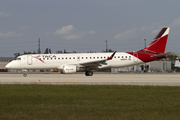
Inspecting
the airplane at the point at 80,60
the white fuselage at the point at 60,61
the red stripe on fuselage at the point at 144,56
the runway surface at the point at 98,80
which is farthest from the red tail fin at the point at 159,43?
the runway surface at the point at 98,80

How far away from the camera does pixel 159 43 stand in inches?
1687

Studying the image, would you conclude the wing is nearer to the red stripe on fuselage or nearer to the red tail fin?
the red stripe on fuselage

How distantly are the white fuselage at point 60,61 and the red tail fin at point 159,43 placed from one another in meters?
3.03

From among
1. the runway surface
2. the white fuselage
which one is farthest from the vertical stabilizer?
the runway surface

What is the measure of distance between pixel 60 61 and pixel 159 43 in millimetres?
15827

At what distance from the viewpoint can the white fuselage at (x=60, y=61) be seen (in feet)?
135

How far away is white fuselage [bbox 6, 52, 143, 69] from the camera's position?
41281mm

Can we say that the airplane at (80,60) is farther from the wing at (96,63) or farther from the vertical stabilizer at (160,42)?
the vertical stabilizer at (160,42)

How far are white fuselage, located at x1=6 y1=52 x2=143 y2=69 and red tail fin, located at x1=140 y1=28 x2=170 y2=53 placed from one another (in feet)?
9.94

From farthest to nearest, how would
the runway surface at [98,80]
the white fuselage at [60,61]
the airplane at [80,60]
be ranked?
the white fuselage at [60,61] < the airplane at [80,60] < the runway surface at [98,80]

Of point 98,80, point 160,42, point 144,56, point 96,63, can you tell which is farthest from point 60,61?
point 160,42

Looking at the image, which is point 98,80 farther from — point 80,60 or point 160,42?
point 160,42
